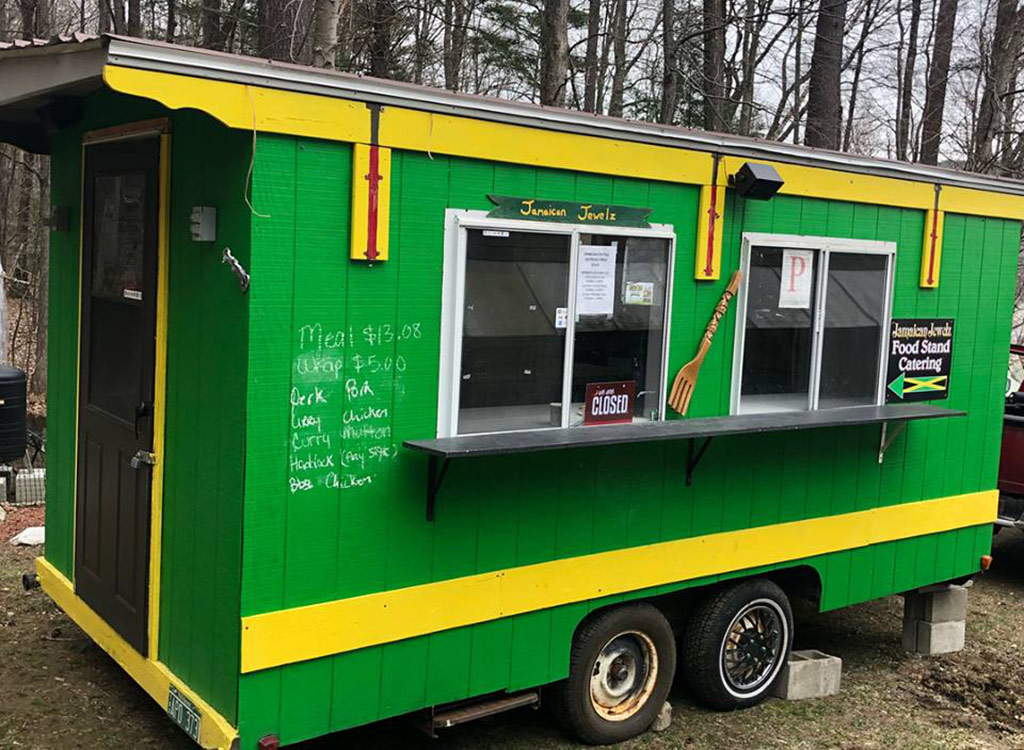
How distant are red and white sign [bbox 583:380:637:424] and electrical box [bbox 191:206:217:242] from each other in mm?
1706

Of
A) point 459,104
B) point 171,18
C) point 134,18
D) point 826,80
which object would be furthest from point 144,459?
point 134,18

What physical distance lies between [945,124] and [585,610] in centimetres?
1758

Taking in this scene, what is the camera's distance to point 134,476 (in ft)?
14.6

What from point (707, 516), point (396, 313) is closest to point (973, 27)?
point (707, 516)

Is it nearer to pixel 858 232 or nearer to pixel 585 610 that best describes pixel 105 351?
pixel 585 610

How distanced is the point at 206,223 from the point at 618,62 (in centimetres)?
1368

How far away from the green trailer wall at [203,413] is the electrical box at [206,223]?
0.12ft

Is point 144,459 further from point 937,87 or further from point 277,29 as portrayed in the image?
point 937,87

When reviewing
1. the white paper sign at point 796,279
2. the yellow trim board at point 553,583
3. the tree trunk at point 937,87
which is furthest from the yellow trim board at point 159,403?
the tree trunk at point 937,87

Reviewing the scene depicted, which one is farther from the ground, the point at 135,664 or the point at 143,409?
the point at 143,409

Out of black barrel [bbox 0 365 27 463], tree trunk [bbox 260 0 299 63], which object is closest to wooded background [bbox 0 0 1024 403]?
tree trunk [bbox 260 0 299 63]

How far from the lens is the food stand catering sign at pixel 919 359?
19.2ft

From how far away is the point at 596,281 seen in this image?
15.0 feet

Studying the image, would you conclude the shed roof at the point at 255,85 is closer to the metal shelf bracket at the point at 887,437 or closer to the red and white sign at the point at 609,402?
the red and white sign at the point at 609,402
